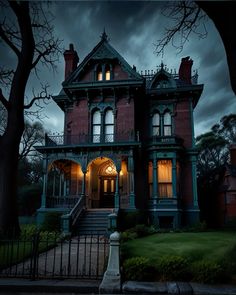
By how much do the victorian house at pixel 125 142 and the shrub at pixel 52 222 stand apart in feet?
3.69

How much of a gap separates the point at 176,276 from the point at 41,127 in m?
45.9

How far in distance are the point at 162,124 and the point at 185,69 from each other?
17.4ft

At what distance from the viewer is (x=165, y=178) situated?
20.9 metres

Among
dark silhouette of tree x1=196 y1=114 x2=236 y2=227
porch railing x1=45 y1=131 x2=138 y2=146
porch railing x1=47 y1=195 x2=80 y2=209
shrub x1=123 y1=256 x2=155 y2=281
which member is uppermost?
dark silhouette of tree x1=196 y1=114 x2=236 y2=227

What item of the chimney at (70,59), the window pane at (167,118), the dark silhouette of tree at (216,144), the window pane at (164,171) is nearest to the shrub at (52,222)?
the window pane at (164,171)

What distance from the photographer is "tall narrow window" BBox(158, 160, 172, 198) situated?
67.3 feet

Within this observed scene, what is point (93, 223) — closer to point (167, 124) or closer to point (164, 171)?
point (164, 171)

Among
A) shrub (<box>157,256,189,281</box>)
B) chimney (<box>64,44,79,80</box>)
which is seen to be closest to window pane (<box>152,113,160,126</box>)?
chimney (<box>64,44,79,80</box>)

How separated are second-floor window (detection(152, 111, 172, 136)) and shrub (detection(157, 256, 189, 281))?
50.8 feet

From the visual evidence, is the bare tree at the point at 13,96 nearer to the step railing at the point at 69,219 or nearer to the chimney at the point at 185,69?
the step railing at the point at 69,219

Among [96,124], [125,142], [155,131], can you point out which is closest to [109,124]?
[96,124]

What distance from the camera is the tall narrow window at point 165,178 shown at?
808 inches

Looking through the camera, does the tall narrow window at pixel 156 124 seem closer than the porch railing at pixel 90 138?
No

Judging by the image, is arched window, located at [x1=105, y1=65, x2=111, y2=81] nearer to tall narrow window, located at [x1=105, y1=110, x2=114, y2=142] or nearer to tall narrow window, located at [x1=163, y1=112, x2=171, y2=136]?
tall narrow window, located at [x1=105, y1=110, x2=114, y2=142]
